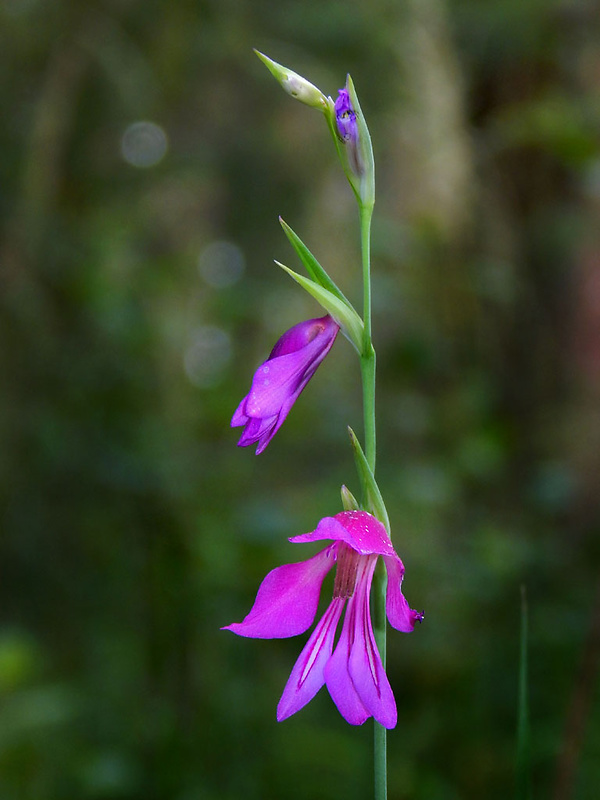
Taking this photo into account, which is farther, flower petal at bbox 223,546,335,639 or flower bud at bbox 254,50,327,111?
flower bud at bbox 254,50,327,111

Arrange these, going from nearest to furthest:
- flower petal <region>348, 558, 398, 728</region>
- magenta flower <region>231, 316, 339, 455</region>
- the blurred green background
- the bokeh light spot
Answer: flower petal <region>348, 558, 398, 728</region>, magenta flower <region>231, 316, 339, 455</region>, the blurred green background, the bokeh light spot

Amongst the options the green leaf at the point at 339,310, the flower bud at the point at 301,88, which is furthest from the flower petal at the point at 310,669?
the flower bud at the point at 301,88

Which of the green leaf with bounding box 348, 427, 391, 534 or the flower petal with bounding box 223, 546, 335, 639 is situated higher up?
the green leaf with bounding box 348, 427, 391, 534

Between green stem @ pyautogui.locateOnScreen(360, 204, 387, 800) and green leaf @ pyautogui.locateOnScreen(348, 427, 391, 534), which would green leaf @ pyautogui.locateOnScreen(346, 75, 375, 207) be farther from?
green leaf @ pyautogui.locateOnScreen(348, 427, 391, 534)

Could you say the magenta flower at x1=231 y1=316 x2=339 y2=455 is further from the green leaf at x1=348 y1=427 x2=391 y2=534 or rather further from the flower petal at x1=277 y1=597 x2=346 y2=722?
the flower petal at x1=277 y1=597 x2=346 y2=722

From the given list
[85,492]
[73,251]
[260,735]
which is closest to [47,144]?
[73,251]

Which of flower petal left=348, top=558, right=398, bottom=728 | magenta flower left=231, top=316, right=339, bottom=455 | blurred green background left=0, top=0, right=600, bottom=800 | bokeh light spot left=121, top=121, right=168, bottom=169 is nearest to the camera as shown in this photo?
flower petal left=348, top=558, right=398, bottom=728

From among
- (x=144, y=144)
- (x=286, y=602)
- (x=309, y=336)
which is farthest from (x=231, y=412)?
(x=286, y=602)

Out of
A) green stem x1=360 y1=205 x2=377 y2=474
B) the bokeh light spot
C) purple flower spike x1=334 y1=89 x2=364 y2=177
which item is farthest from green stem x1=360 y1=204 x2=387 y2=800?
the bokeh light spot

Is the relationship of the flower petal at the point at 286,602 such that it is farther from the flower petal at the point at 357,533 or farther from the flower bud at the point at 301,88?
the flower bud at the point at 301,88
